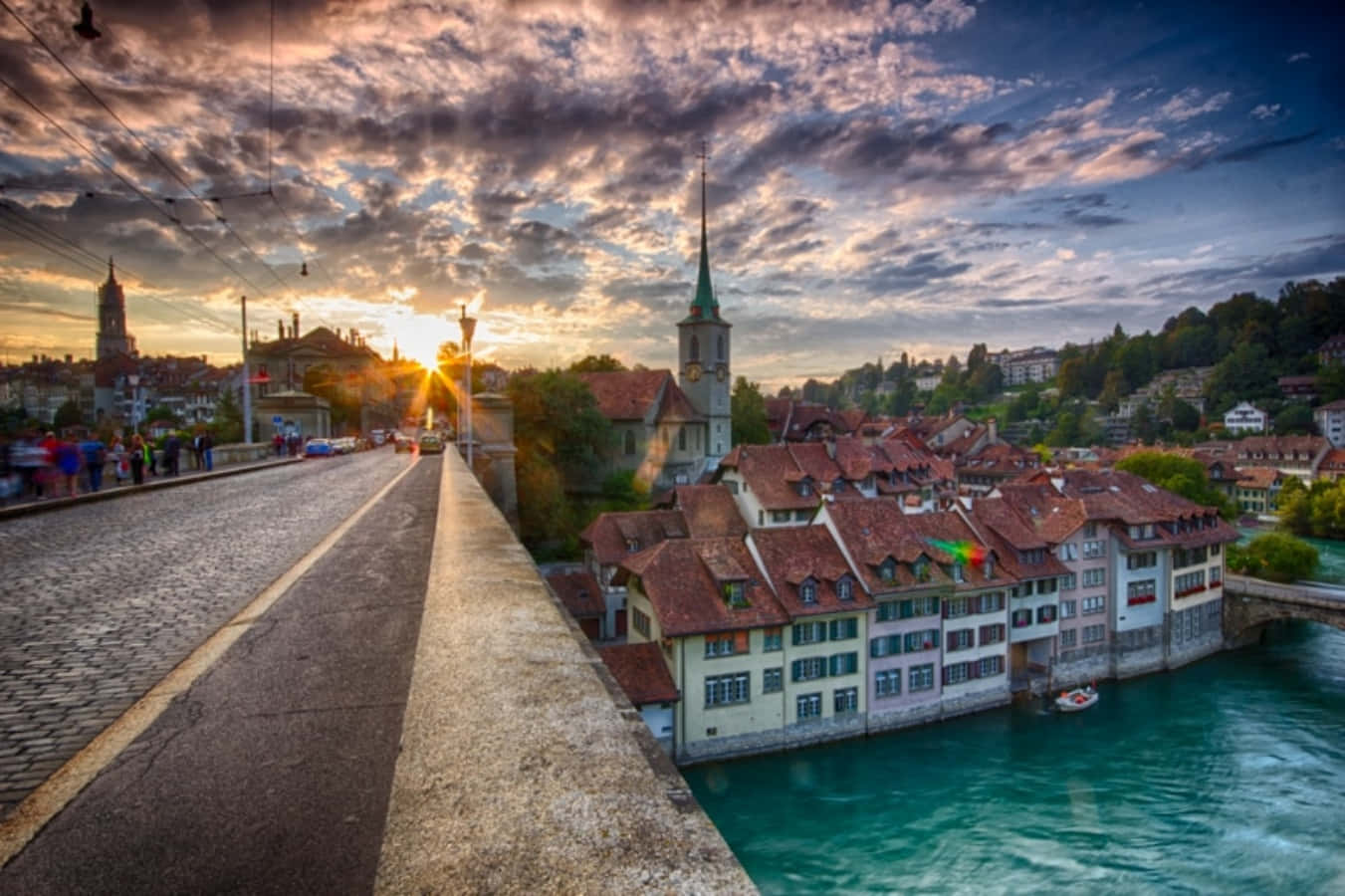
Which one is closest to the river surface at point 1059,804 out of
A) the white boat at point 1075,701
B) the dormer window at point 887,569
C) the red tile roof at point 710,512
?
the white boat at point 1075,701

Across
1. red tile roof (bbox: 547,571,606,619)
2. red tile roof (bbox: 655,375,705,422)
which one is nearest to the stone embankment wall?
red tile roof (bbox: 547,571,606,619)

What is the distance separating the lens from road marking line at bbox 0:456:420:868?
98.4 inches

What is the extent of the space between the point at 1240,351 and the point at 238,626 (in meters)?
166

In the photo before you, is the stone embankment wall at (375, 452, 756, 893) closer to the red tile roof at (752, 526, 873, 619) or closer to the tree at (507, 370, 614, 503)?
the red tile roof at (752, 526, 873, 619)

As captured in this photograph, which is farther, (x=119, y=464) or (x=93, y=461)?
(x=119, y=464)

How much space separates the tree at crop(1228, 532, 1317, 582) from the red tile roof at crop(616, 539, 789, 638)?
39569mm

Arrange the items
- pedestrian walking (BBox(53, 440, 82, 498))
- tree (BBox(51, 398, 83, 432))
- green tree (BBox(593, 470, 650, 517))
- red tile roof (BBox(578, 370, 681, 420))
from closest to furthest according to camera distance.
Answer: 1. pedestrian walking (BBox(53, 440, 82, 498))
2. tree (BBox(51, 398, 83, 432))
3. green tree (BBox(593, 470, 650, 517))
4. red tile roof (BBox(578, 370, 681, 420))

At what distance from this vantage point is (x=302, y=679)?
403 centimetres

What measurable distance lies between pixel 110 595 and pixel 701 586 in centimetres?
2146

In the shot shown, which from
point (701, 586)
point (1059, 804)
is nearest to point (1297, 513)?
point (1059, 804)

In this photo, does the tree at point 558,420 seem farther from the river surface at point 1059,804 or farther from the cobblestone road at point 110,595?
the cobblestone road at point 110,595

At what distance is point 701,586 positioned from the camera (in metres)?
27.0

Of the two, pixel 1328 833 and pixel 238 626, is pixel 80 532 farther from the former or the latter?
pixel 1328 833

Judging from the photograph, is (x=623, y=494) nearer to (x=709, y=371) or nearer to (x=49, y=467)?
(x=709, y=371)
